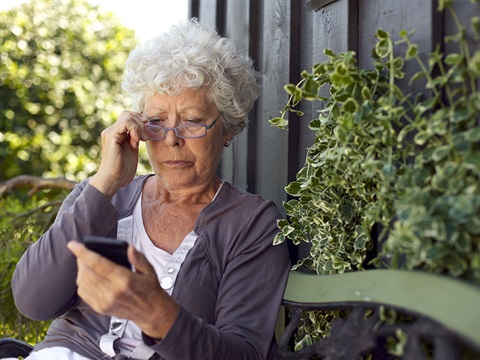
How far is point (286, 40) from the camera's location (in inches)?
105

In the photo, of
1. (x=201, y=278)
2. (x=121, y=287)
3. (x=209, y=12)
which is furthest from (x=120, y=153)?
(x=209, y=12)

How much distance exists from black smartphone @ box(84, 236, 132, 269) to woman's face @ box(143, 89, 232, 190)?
0.68m

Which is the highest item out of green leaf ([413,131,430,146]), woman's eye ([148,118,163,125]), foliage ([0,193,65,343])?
woman's eye ([148,118,163,125])

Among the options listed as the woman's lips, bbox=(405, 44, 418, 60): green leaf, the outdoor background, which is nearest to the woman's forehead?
the woman's lips

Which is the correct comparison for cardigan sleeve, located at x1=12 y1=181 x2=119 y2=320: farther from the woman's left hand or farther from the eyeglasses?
the woman's left hand

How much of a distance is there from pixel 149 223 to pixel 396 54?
3.20 ft

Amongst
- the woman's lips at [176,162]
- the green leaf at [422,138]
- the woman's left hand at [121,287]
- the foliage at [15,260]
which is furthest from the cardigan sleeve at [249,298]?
the foliage at [15,260]

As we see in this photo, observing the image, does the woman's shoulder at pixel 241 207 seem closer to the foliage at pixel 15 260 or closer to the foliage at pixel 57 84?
the foliage at pixel 15 260

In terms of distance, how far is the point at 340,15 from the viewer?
7.38ft

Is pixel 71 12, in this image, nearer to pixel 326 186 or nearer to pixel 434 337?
pixel 326 186

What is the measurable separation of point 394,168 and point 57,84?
6321mm

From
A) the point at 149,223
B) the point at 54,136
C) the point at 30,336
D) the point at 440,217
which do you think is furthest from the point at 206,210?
the point at 54,136

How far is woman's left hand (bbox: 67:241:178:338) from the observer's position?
65.2 inches

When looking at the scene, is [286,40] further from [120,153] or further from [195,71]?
[120,153]
